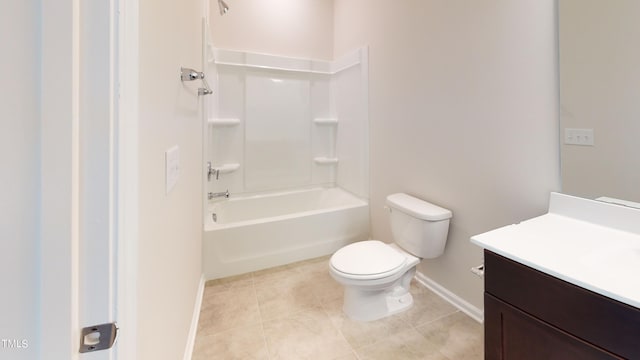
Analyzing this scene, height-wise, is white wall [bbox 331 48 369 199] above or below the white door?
above

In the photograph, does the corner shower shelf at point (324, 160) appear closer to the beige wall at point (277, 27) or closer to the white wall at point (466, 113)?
the white wall at point (466, 113)

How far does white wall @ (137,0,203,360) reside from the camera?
0.75m

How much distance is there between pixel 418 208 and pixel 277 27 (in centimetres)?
257

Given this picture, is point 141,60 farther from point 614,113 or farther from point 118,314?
point 614,113

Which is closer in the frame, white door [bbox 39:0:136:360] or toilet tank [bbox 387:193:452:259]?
white door [bbox 39:0:136:360]

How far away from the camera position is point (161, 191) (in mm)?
920

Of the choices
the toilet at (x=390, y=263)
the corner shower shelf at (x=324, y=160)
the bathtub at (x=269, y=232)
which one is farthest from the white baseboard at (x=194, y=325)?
the corner shower shelf at (x=324, y=160)

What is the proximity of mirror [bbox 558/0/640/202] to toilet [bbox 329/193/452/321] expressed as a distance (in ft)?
2.42

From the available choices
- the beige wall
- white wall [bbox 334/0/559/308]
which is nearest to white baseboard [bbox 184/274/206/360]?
white wall [bbox 334/0/559/308]

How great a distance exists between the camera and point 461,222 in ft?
6.02

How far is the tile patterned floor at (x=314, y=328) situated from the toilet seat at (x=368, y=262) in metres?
0.36

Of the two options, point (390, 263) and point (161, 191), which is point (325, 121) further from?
point (161, 191)

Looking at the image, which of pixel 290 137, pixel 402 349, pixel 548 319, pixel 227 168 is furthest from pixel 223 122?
pixel 548 319

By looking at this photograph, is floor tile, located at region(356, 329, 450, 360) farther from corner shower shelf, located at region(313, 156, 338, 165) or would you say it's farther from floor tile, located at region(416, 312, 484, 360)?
corner shower shelf, located at region(313, 156, 338, 165)
